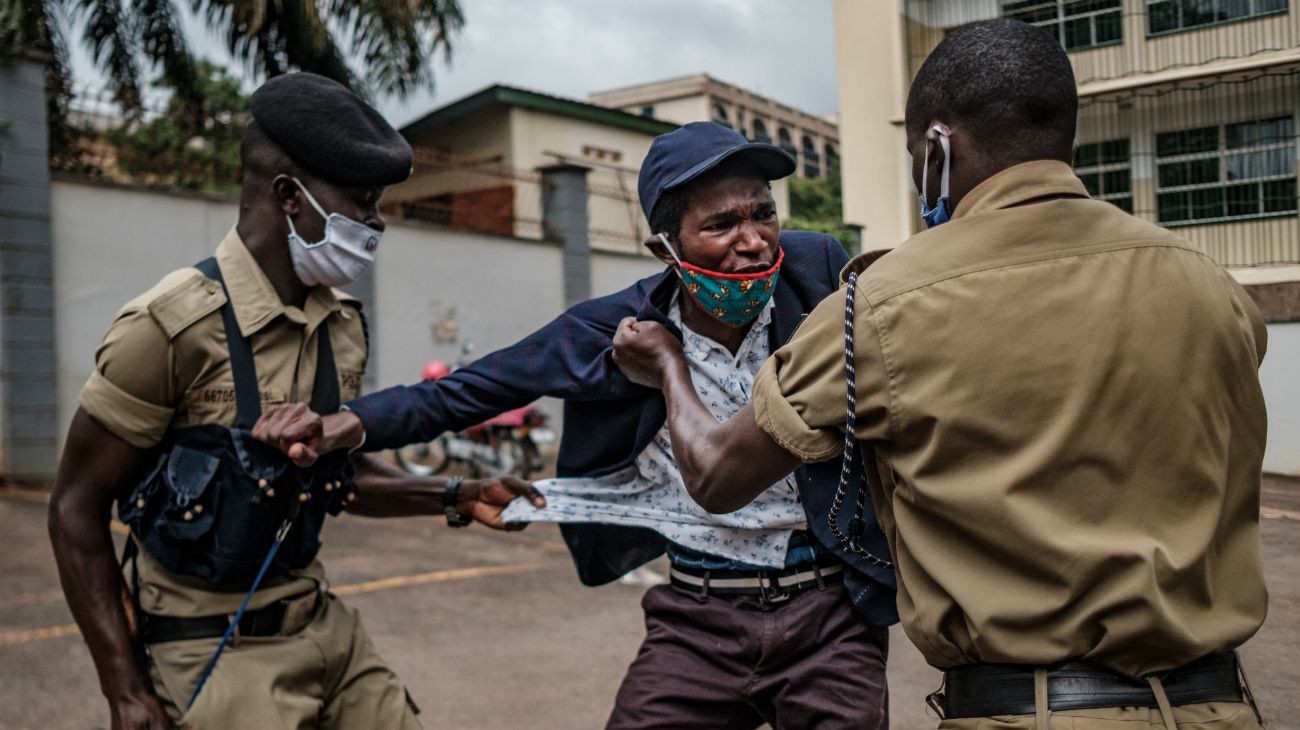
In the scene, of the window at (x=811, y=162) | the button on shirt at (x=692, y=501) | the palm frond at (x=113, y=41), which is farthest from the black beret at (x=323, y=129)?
the palm frond at (x=113, y=41)

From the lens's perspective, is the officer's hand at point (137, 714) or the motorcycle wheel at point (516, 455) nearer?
the officer's hand at point (137, 714)

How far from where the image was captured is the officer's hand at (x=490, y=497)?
3.05m

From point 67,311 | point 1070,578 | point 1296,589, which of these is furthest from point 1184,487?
point 67,311

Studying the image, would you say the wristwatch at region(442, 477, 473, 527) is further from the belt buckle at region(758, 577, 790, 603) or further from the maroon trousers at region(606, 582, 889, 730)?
the belt buckle at region(758, 577, 790, 603)

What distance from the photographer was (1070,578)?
1.63 meters

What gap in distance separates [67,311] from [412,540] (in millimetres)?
3698

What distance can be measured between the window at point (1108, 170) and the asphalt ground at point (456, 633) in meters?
2.24

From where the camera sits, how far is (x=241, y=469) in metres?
2.50

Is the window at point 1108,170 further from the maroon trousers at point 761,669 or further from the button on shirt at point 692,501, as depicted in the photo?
the maroon trousers at point 761,669

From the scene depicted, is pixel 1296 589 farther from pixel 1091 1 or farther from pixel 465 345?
pixel 465 345

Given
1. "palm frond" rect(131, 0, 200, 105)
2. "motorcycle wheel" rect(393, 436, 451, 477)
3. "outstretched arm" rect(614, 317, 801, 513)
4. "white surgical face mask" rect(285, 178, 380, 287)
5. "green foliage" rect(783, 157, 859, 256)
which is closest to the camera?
"outstretched arm" rect(614, 317, 801, 513)

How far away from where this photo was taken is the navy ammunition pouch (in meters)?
2.46

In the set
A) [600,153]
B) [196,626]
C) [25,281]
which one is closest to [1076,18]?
[196,626]

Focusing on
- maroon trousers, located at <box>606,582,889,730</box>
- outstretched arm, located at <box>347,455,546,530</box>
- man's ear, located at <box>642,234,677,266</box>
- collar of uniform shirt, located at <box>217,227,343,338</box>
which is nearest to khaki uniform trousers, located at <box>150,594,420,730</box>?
outstretched arm, located at <box>347,455,546,530</box>
